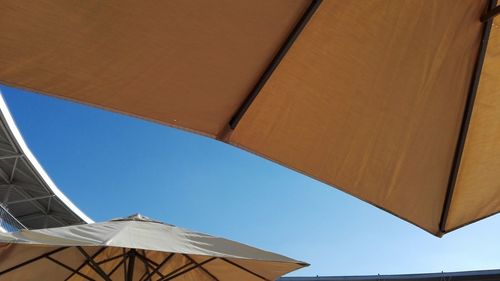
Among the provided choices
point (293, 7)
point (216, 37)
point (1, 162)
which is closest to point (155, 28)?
point (216, 37)

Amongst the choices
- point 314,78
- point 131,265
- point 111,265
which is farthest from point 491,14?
point 111,265

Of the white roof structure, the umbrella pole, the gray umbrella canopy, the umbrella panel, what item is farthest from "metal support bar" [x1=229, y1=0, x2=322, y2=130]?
the white roof structure

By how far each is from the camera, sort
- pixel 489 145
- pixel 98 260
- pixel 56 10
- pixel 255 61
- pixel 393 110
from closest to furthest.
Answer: pixel 56 10
pixel 255 61
pixel 393 110
pixel 489 145
pixel 98 260

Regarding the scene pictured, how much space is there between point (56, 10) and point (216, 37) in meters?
0.72

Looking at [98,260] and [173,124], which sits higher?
[173,124]

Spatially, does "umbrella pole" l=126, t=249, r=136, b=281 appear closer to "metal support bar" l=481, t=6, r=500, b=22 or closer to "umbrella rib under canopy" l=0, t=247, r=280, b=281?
"umbrella rib under canopy" l=0, t=247, r=280, b=281

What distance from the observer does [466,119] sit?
2.80m

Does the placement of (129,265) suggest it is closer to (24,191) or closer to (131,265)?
(131,265)

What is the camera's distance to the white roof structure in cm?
1498

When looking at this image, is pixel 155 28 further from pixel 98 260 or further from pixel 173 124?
pixel 98 260

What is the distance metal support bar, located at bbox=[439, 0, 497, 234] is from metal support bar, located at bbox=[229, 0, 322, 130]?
3.18 ft

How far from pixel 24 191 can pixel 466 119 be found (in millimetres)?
18850

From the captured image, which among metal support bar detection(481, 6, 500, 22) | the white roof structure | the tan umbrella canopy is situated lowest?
the tan umbrella canopy

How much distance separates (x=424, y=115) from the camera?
109 inches
